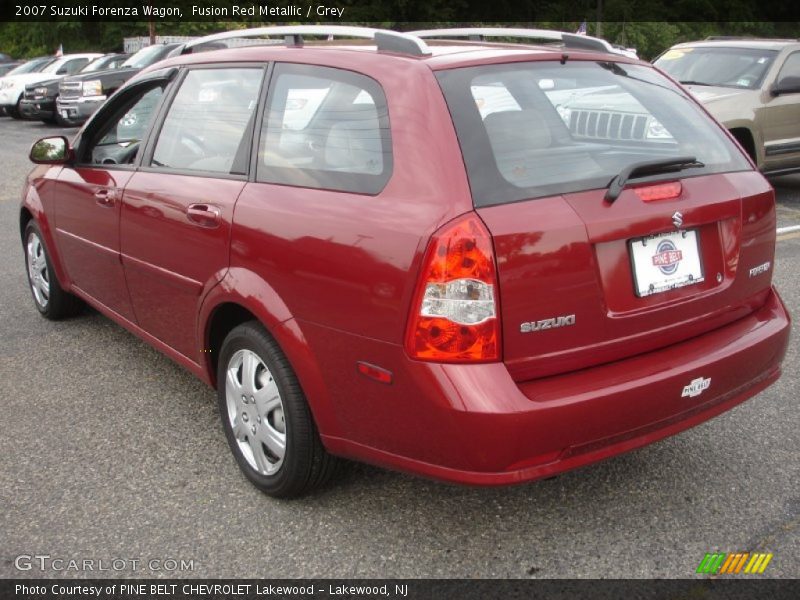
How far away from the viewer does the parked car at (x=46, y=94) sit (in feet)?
68.3

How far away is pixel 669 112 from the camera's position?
3242 millimetres

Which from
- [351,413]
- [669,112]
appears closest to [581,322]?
[351,413]

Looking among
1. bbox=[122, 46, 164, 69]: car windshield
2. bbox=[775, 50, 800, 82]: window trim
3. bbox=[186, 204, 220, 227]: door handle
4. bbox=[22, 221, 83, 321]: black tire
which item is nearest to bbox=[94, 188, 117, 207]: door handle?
bbox=[186, 204, 220, 227]: door handle

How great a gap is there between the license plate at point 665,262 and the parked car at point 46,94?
66.3 feet

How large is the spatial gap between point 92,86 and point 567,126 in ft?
55.3

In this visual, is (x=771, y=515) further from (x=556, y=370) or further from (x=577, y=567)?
(x=556, y=370)

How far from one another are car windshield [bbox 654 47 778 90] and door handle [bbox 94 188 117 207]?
7.43 meters

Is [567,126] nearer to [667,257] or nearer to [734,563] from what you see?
[667,257]

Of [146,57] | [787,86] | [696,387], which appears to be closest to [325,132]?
[696,387]

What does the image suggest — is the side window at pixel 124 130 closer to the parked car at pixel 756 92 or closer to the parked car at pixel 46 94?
the parked car at pixel 756 92

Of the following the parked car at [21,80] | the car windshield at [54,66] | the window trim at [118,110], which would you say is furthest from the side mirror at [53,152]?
the car windshield at [54,66]

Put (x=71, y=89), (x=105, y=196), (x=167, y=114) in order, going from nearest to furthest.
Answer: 1. (x=167, y=114)
2. (x=105, y=196)
3. (x=71, y=89)

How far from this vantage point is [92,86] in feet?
58.5

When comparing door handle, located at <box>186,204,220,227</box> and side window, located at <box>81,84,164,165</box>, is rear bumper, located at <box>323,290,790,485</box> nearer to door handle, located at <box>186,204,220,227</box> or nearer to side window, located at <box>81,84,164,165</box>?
door handle, located at <box>186,204,220,227</box>
